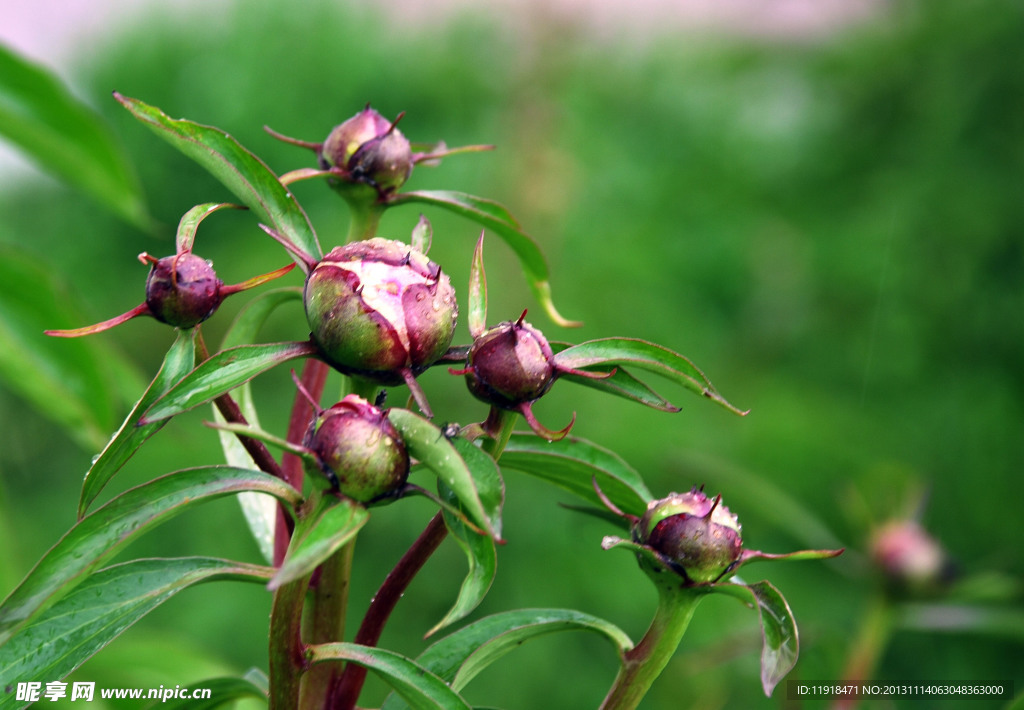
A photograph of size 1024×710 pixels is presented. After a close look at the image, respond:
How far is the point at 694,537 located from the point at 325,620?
123mm

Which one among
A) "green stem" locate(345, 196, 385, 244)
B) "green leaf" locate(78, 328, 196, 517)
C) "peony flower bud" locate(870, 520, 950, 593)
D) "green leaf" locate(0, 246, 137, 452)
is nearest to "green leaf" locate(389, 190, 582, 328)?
"green stem" locate(345, 196, 385, 244)

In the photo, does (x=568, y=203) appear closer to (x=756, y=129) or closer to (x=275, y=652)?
(x=756, y=129)

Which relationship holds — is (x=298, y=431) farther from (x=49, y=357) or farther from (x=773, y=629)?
(x=49, y=357)

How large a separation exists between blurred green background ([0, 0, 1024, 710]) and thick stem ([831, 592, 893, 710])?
0.02 m

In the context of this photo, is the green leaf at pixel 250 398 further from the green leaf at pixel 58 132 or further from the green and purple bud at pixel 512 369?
the green leaf at pixel 58 132

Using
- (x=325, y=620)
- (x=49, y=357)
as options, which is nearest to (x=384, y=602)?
(x=325, y=620)

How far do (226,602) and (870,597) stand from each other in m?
0.77

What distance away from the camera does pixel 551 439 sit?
0.30 m

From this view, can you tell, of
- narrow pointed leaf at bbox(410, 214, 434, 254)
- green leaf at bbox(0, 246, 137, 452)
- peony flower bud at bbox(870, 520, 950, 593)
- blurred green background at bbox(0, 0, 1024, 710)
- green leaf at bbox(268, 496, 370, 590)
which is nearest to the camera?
green leaf at bbox(268, 496, 370, 590)

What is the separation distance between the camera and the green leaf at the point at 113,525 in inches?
10.6

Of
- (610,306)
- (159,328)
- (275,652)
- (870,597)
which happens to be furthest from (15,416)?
(275,652)

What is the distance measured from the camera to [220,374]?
28 cm

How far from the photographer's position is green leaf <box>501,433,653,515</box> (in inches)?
14.3

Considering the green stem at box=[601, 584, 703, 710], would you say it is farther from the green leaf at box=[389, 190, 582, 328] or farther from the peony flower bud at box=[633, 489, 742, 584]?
the green leaf at box=[389, 190, 582, 328]
